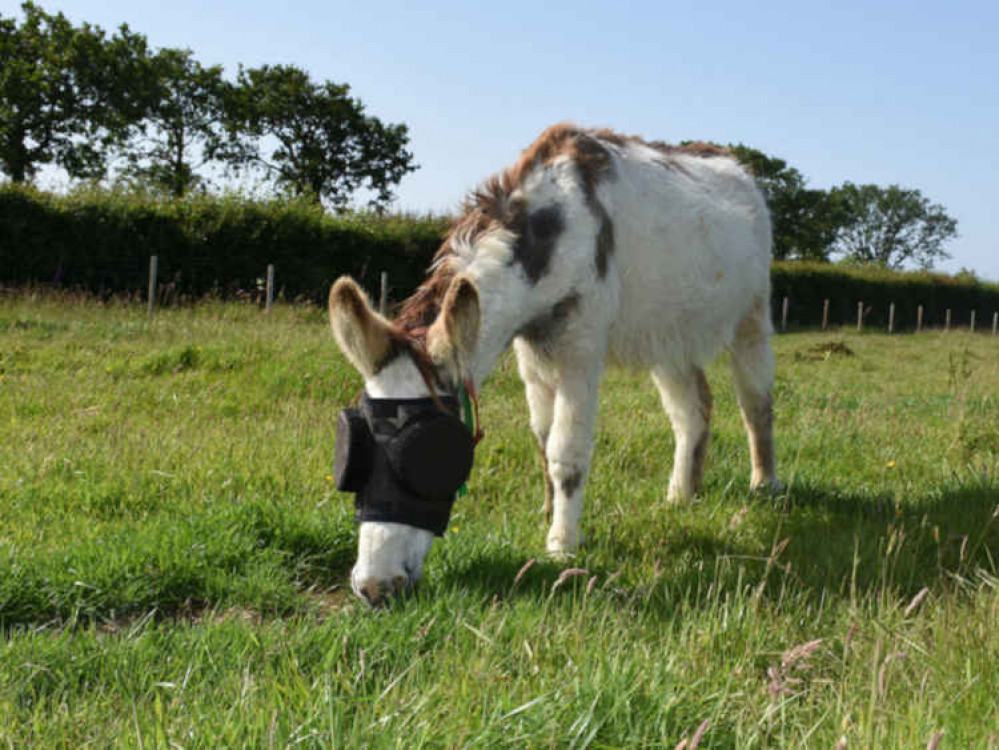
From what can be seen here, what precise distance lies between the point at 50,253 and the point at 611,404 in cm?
1617

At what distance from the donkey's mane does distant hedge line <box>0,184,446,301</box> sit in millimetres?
14274

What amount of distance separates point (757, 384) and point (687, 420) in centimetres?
69

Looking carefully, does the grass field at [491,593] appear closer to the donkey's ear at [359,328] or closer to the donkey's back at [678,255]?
the donkey's ear at [359,328]

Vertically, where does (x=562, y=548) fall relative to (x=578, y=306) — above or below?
below

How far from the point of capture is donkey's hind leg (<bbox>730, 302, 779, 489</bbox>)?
5781 millimetres

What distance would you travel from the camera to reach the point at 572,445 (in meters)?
4.14

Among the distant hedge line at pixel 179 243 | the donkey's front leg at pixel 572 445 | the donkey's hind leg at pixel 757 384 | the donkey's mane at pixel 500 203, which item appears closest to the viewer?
the donkey's mane at pixel 500 203

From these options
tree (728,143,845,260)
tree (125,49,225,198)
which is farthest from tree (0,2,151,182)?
tree (728,143,845,260)

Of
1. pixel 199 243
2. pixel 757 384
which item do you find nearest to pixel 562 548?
pixel 757 384

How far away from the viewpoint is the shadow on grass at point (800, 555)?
135 inches

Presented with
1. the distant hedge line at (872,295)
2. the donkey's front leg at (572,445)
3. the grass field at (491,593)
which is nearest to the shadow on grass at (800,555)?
the grass field at (491,593)

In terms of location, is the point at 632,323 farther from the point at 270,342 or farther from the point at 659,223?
the point at 270,342

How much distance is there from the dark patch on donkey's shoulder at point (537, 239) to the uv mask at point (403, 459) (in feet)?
3.40

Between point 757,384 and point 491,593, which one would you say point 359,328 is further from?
point 757,384
